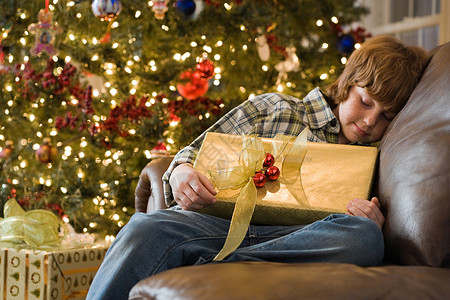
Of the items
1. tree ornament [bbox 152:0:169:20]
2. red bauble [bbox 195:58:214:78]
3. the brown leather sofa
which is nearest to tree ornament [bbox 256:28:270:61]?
red bauble [bbox 195:58:214:78]

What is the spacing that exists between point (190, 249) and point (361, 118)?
66 centimetres

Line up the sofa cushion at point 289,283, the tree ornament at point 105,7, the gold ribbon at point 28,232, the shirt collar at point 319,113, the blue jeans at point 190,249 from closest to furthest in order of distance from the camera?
the sofa cushion at point 289,283 < the blue jeans at point 190,249 < the shirt collar at point 319,113 < the gold ribbon at point 28,232 < the tree ornament at point 105,7

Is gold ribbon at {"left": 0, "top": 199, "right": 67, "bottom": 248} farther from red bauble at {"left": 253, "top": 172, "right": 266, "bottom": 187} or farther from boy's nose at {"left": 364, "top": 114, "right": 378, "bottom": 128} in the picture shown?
boy's nose at {"left": 364, "top": 114, "right": 378, "bottom": 128}

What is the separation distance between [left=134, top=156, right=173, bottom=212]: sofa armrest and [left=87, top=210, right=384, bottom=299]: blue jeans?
1.47 feet

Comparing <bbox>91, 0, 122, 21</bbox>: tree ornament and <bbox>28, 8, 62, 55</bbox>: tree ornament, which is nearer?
<bbox>91, 0, 122, 21</bbox>: tree ornament

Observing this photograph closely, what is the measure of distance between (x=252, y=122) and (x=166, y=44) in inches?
61.8

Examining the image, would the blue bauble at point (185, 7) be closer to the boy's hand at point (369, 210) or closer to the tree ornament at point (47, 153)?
the tree ornament at point (47, 153)

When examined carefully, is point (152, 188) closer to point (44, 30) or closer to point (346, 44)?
point (44, 30)

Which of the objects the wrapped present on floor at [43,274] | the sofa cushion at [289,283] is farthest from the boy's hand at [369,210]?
the wrapped present on floor at [43,274]

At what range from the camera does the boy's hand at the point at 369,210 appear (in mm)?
1090

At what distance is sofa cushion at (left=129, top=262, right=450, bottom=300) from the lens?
0.69 meters

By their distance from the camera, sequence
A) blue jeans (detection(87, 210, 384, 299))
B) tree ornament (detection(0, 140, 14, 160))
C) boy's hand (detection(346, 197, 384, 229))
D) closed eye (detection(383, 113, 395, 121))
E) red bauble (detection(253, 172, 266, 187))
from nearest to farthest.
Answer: blue jeans (detection(87, 210, 384, 299)) < boy's hand (detection(346, 197, 384, 229)) < red bauble (detection(253, 172, 266, 187)) < closed eye (detection(383, 113, 395, 121)) < tree ornament (detection(0, 140, 14, 160))

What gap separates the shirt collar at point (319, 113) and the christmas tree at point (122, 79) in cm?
122

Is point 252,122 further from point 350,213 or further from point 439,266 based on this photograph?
point 439,266
